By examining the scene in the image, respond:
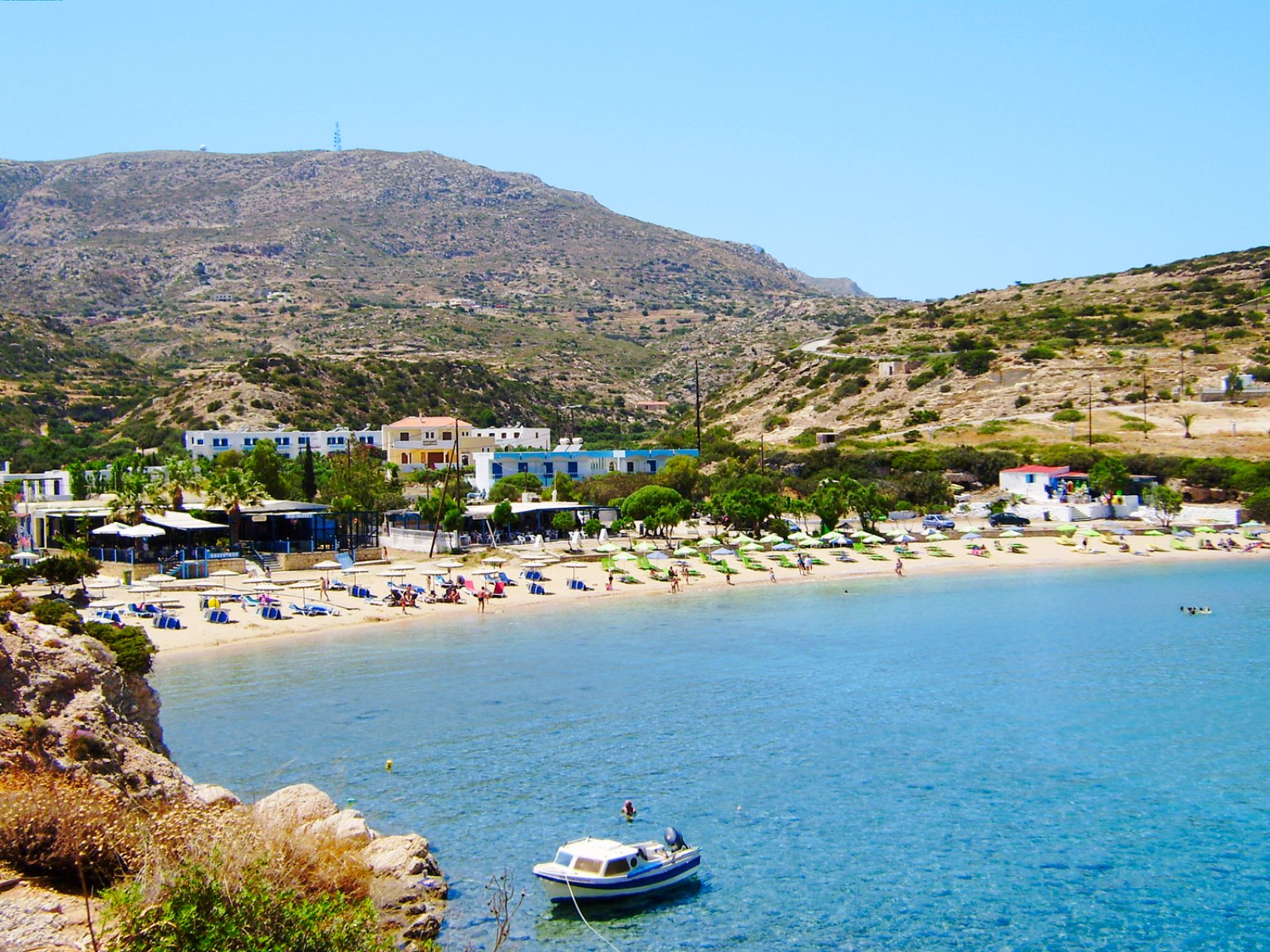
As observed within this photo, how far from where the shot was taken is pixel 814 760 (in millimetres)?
24406

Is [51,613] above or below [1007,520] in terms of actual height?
above

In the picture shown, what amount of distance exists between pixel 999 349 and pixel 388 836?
307ft

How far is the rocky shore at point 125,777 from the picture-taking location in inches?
583

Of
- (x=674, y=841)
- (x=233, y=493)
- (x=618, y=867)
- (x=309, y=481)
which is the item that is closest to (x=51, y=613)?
(x=618, y=867)

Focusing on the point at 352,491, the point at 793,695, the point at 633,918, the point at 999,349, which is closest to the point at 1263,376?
the point at 999,349

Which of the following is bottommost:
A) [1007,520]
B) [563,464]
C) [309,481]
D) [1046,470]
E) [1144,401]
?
[1007,520]

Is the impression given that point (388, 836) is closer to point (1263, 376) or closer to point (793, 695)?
point (793, 695)

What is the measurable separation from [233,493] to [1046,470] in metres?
46.7

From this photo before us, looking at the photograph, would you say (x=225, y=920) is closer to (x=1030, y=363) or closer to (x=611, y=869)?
(x=611, y=869)

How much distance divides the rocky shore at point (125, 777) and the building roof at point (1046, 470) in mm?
58916

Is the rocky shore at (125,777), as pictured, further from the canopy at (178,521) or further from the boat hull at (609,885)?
the canopy at (178,521)

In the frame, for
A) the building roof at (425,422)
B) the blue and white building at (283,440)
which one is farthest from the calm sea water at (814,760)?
the blue and white building at (283,440)

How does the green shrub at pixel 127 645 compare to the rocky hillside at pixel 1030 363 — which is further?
the rocky hillside at pixel 1030 363

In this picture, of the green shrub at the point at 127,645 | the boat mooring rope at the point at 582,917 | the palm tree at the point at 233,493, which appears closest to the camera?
the boat mooring rope at the point at 582,917
